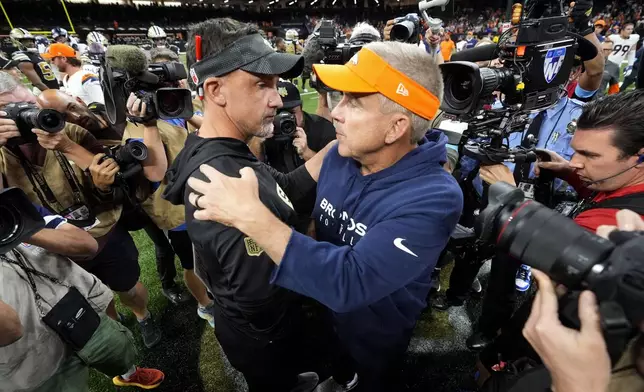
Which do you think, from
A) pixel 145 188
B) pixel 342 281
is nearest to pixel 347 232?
pixel 342 281

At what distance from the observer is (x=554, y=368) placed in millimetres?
815

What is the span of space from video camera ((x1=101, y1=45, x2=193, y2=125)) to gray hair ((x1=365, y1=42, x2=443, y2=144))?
1.27m

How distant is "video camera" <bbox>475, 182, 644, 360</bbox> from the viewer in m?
0.71

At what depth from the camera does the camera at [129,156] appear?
7.08 ft

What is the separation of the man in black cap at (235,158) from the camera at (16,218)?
0.46 metres

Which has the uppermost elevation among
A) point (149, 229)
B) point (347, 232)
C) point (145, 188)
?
point (347, 232)

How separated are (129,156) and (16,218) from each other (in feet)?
3.53

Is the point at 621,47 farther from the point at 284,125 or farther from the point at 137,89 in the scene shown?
the point at 137,89

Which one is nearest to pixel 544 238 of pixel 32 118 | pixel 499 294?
pixel 499 294

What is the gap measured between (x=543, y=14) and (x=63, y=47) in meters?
6.61

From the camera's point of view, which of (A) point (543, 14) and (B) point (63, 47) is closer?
(A) point (543, 14)

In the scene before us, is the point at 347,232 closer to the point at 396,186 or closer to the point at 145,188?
the point at 396,186

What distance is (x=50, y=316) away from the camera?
1.50 metres

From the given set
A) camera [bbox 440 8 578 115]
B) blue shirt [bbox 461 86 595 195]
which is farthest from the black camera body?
blue shirt [bbox 461 86 595 195]
